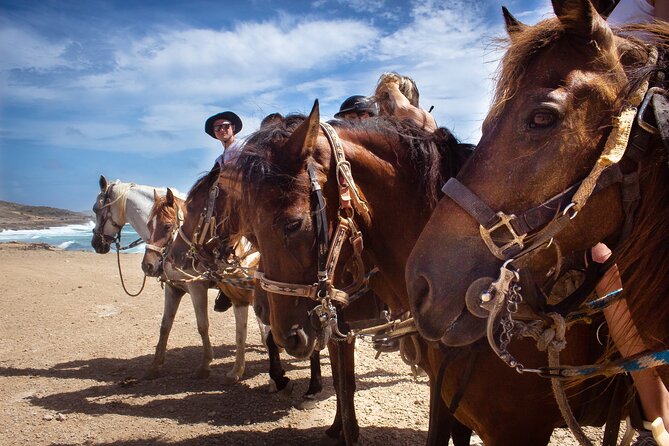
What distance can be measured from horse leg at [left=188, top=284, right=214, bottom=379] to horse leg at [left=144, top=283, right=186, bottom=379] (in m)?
0.33

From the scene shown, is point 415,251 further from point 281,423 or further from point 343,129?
point 281,423

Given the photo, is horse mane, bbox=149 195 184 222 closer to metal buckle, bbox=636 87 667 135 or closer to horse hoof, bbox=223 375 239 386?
horse hoof, bbox=223 375 239 386

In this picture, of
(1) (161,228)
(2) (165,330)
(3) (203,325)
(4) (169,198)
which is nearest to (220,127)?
(4) (169,198)

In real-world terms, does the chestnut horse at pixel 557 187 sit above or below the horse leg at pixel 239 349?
above

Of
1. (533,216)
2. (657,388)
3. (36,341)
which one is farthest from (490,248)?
(36,341)

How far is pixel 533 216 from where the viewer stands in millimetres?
1361

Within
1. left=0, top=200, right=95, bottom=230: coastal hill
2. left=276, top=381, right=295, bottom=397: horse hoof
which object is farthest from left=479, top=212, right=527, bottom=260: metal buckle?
left=0, top=200, right=95, bottom=230: coastal hill

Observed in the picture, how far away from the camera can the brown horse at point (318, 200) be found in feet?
8.49

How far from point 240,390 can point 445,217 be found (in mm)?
5173

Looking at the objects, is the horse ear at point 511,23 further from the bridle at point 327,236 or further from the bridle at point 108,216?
the bridle at point 108,216

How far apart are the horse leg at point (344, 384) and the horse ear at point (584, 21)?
8.52 feet

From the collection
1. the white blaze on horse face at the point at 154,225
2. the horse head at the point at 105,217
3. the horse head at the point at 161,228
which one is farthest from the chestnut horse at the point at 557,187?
the horse head at the point at 105,217

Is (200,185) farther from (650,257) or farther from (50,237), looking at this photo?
(50,237)

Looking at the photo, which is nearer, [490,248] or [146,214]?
[490,248]
